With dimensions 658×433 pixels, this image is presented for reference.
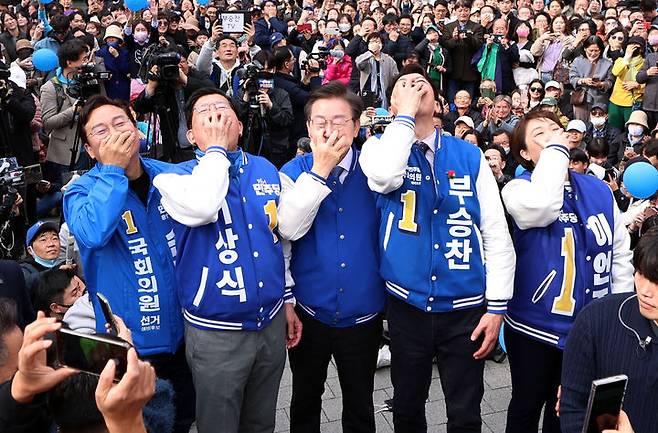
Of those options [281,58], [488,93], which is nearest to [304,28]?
[488,93]

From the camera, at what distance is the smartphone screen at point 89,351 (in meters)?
1.71

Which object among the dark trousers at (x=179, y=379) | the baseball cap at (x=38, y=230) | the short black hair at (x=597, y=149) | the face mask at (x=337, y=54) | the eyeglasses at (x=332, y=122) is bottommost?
A: the dark trousers at (x=179, y=379)

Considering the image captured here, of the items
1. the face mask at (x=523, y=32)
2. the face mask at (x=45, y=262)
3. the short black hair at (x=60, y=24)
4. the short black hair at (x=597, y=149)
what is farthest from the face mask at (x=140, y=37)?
the short black hair at (x=597, y=149)

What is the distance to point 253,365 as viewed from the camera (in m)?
2.95

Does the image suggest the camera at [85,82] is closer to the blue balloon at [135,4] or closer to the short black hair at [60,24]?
the blue balloon at [135,4]

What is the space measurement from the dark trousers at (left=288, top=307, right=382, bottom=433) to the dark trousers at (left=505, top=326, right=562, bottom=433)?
602 millimetres

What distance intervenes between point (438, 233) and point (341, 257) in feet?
1.36

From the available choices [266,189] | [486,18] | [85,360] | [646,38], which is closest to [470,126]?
[646,38]

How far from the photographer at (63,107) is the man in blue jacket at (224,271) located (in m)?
4.41

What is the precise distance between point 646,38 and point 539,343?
7466 mm

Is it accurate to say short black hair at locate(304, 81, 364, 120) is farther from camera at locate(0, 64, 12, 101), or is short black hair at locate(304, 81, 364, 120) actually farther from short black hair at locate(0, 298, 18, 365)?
camera at locate(0, 64, 12, 101)

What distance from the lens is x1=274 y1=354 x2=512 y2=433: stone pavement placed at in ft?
13.3

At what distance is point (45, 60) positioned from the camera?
324 inches

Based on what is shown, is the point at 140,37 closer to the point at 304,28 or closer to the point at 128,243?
the point at 304,28
